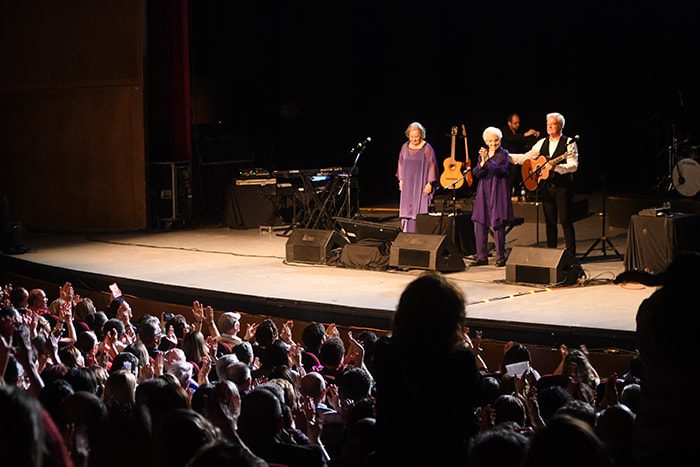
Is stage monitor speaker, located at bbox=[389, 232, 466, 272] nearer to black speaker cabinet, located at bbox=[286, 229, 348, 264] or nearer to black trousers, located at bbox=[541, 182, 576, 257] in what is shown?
black speaker cabinet, located at bbox=[286, 229, 348, 264]

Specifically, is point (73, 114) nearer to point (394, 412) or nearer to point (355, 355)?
point (355, 355)

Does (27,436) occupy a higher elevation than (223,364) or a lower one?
higher

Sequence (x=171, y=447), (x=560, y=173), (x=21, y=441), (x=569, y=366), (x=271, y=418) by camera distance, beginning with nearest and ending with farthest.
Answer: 1. (x=21, y=441)
2. (x=171, y=447)
3. (x=271, y=418)
4. (x=569, y=366)
5. (x=560, y=173)

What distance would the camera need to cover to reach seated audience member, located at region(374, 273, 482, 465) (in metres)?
3.49

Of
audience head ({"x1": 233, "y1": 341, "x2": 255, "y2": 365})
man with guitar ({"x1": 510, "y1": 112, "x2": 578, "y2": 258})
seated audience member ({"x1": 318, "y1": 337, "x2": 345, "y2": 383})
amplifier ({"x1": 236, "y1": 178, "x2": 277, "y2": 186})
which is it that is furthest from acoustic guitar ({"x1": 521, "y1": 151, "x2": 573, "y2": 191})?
audience head ({"x1": 233, "y1": 341, "x2": 255, "y2": 365})

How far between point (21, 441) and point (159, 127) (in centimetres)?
1486

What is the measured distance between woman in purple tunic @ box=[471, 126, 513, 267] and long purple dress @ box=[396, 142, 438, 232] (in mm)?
870

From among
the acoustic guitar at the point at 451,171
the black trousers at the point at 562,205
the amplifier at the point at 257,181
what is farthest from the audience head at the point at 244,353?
the amplifier at the point at 257,181

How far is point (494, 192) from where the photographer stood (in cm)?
1148

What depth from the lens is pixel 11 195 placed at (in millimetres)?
17000

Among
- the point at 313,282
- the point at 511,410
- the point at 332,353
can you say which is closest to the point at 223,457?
the point at 511,410

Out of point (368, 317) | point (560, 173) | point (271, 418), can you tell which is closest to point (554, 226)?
point (560, 173)

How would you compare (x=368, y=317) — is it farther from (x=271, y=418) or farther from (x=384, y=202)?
(x=384, y=202)

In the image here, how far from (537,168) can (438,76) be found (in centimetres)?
647
